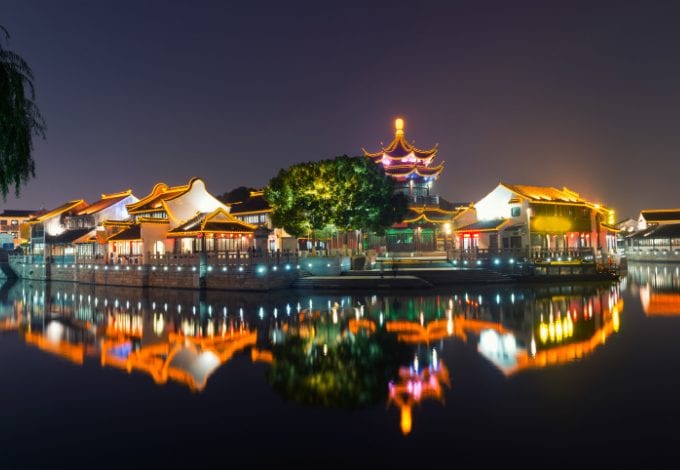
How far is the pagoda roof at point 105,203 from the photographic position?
59.6m

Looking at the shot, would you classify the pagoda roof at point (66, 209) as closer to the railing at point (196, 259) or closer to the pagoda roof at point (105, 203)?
the pagoda roof at point (105, 203)

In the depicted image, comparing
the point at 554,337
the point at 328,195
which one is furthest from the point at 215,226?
the point at 554,337

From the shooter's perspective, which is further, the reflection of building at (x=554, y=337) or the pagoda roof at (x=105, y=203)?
the pagoda roof at (x=105, y=203)

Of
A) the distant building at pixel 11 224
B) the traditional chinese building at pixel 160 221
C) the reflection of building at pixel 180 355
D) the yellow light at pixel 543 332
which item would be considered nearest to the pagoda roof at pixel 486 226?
the traditional chinese building at pixel 160 221

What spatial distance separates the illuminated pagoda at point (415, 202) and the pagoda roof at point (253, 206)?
39.4ft

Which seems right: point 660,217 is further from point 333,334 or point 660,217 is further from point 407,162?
point 333,334

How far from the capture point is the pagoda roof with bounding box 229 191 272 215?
178 ft

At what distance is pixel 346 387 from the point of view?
44.2ft

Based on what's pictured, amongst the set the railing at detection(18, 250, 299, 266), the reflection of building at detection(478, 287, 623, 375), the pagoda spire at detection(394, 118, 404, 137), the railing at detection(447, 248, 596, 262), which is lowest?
the reflection of building at detection(478, 287, 623, 375)

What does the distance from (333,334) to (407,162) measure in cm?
4830

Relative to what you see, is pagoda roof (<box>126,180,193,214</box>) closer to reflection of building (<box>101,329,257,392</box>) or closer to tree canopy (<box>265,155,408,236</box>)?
tree canopy (<box>265,155,408,236</box>)

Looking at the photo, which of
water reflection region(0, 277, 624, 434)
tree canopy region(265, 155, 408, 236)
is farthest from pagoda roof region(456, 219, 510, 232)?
water reflection region(0, 277, 624, 434)

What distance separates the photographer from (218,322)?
24.2 m

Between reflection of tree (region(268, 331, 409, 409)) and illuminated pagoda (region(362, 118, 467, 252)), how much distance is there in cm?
3590
